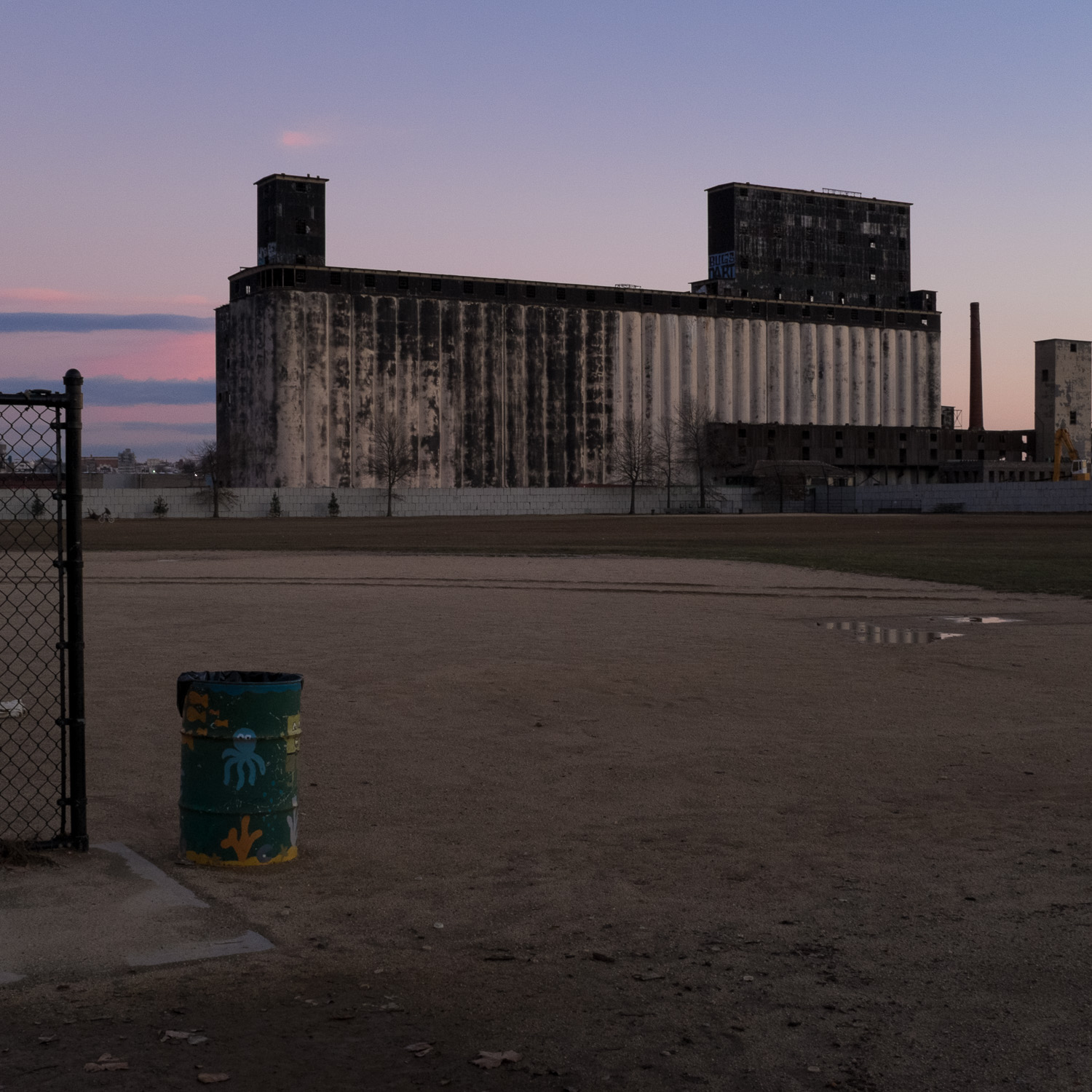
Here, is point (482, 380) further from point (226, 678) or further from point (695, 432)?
point (226, 678)

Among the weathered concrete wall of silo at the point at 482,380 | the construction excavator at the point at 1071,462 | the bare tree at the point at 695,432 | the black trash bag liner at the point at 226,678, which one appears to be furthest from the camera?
the bare tree at the point at 695,432

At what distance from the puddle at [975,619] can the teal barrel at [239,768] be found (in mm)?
14789

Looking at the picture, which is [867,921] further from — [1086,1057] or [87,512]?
[87,512]

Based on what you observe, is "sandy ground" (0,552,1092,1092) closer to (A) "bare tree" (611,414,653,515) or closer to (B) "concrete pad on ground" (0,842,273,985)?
(B) "concrete pad on ground" (0,842,273,985)

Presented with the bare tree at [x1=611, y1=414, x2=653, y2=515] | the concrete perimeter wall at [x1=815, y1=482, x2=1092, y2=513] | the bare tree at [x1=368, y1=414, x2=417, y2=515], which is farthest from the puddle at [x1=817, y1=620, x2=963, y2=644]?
the bare tree at [x1=611, y1=414, x2=653, y2=515]

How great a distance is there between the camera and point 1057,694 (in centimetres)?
1305

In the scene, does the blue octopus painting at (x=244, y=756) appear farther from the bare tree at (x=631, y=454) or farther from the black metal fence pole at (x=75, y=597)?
the bare tree at (x=631, y=454)

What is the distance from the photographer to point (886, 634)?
18531mm

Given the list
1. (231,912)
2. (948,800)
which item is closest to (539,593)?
(948,800)

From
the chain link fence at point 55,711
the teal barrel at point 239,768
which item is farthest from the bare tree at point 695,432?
the teal barrel at point 239,768

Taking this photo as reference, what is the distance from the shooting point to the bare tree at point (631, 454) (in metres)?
124

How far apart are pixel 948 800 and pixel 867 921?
2766 mm

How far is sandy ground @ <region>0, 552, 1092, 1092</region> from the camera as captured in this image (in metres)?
4.73

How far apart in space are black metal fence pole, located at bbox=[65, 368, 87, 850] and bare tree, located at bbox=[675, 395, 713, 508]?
120m
